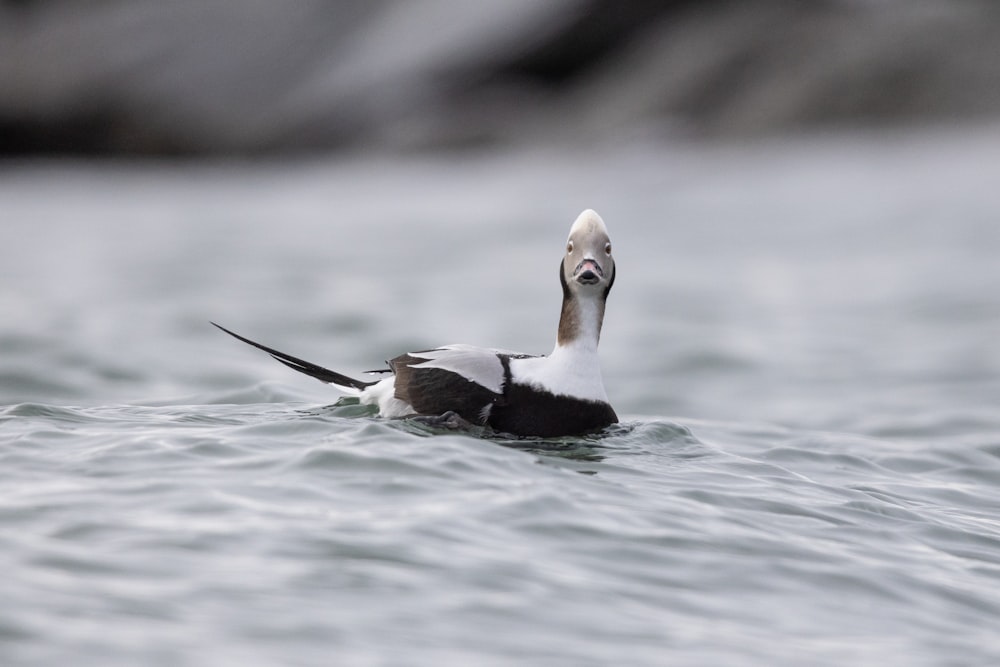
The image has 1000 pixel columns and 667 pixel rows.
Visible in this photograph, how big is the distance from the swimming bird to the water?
0.43ft

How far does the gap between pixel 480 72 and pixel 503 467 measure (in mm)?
26184

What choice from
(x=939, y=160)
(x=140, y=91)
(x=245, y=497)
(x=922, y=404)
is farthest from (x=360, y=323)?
(x=140, y=91)

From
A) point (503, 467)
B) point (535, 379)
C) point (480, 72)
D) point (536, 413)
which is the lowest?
point (503, 467)

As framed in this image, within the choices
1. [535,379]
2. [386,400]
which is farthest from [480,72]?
[535,379]

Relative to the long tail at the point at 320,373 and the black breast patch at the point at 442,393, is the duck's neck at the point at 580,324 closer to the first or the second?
the black breast patch at the point at 442,393

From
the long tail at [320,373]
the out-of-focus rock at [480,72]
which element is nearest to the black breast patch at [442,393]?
the long tail at [320,373]

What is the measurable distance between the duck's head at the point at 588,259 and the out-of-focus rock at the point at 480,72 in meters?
22.9

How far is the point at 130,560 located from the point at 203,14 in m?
33.7

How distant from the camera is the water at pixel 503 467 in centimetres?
429

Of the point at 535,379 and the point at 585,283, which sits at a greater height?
the point at 585,283

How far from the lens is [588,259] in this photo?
6.51 meters

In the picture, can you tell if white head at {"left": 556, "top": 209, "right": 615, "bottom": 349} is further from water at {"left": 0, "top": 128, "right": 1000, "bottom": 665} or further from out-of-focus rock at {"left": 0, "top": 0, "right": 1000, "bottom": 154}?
out-of-focus rock at {"left": 0, "top": 0, "right": 1000, "bottom": 154}

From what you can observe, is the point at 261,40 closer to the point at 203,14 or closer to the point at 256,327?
the point at 203,14

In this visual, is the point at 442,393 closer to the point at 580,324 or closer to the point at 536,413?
the point at 536,413
